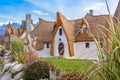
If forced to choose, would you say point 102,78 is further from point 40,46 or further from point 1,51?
point 40,46

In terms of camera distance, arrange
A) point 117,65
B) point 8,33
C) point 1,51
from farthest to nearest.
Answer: point 8,33, point 1,51, point 117,65

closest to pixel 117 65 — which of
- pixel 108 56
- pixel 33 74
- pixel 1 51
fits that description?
pixel 108 56

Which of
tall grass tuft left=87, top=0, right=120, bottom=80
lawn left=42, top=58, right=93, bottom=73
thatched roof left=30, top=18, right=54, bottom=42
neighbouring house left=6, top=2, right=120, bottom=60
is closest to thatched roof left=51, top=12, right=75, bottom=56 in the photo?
neighbouring house left=6, top=2, right=120, bottom=60

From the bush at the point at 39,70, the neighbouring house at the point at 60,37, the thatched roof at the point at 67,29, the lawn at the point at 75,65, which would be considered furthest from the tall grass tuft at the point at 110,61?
the thatched roof at the point at 67,29

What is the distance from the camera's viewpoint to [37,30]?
3091cm

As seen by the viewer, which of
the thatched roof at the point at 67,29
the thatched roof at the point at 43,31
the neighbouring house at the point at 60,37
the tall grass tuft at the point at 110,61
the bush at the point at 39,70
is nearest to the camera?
the tall grass tuft at the point at 110,61

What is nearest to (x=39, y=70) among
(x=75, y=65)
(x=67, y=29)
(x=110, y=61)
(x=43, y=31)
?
(x=75, y=65)

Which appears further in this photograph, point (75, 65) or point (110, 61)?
point (75, 65)

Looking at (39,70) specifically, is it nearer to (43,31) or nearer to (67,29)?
(67,29)

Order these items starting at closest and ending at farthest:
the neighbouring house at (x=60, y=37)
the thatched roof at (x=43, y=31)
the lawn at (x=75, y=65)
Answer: the lawn at (x=75, y=65), the neighbouring house at (x=60, y=37), the thatched roof at (x=43, y=31)

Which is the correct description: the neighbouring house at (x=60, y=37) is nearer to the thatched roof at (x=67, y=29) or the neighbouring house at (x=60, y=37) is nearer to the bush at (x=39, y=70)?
the thatched roof at (x=67, y=29)

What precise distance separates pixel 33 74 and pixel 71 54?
59.8 ft

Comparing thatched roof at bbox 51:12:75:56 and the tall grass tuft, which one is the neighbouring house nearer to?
thatched roof at bbox 51:12:75:56

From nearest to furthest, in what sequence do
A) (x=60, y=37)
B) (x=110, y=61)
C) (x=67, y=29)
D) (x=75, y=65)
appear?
1. (x=110, y=61)
2. (x=75, y=65)
3. (x=67, y=29)
4. (x=60, y=37)
